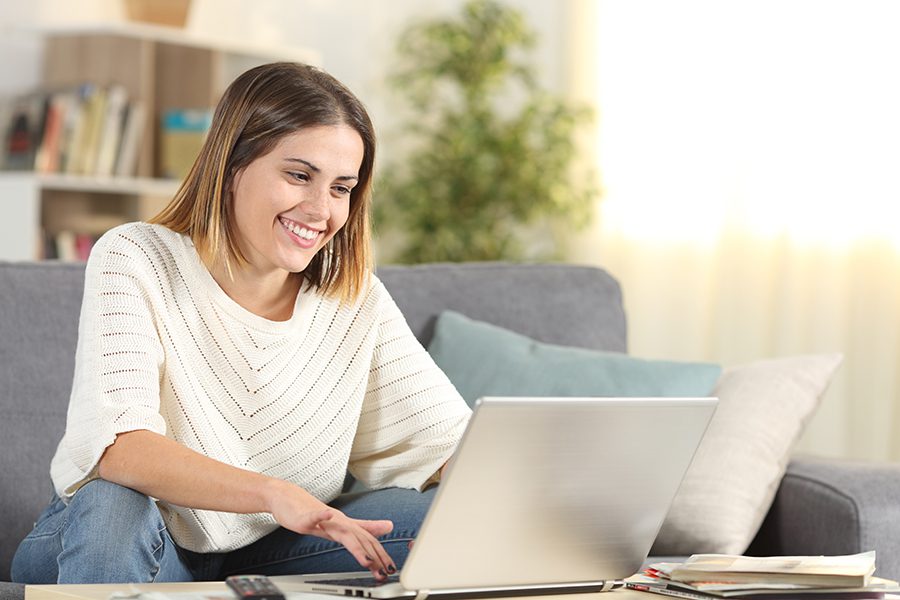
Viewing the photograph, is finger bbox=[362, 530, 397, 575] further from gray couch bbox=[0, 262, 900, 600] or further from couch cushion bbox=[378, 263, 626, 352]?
couch cushion bbox=[378, 263, 626, 352]

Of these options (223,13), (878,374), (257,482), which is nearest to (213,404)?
(257,482)

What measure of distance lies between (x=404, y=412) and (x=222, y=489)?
0.43m

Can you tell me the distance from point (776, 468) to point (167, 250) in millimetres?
1044

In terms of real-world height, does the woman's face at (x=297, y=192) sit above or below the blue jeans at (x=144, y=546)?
above

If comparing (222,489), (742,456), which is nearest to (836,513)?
(742,456)

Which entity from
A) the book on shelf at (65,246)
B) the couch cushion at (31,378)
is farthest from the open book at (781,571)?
the book on shelf at (65,246)

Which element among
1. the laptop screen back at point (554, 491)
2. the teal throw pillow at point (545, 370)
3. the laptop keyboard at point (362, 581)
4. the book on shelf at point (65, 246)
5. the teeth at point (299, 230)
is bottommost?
the book on shelf at point (65, 246)

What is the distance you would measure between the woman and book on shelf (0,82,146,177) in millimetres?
2078

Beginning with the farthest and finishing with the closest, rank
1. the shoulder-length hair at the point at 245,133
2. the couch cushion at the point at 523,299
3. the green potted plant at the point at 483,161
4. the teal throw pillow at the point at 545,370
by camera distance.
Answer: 1. the green potted plant at the point at 483,161
2. the couch cushion at the point at 523,299
3. the teal throw pillow at the point at 545,370
4. the shoulder-length hair at the point at 245,133

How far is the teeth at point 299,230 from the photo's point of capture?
5.41ft

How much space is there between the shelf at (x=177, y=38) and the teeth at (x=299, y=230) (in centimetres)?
228

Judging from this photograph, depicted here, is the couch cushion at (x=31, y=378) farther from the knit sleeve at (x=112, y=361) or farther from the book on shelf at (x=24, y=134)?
the book on shelf at (x=24, y=134)

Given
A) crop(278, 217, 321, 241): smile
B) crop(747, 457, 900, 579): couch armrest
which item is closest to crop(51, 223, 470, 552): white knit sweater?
crop(278, 217, 321, 241): smile

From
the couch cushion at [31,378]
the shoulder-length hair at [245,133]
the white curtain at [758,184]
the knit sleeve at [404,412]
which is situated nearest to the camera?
the shoulder-length hair at [245,133]
